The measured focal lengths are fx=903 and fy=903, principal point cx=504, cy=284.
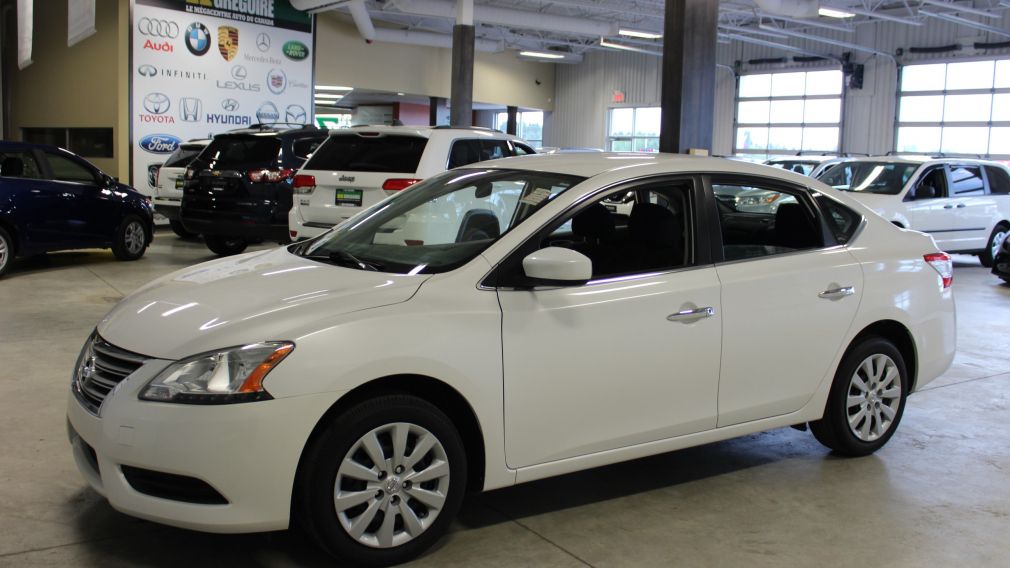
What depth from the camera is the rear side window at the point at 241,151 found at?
37.2ft

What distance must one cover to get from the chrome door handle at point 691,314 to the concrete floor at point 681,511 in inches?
33.8

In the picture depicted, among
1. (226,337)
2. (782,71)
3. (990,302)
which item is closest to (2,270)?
(226,337)

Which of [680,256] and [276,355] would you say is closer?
[276,355]

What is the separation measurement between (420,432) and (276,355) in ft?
1.98

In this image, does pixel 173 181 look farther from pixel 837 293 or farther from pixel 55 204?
pixel 837 293

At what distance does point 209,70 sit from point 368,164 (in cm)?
1040

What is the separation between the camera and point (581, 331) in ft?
11.8

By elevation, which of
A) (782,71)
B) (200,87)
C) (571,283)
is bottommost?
(571,283)

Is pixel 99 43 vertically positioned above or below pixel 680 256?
above

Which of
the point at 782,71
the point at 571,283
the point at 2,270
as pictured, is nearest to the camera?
the point at 571,283

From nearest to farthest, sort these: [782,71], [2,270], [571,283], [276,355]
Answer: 1. [276,355]
2. [571,283]
3. [2,270]
4. [782,71]

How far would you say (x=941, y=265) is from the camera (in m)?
4.85

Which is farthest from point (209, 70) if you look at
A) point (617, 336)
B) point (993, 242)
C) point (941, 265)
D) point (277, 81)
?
point (617, 336)

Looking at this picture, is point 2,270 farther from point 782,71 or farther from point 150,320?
point 782,71
